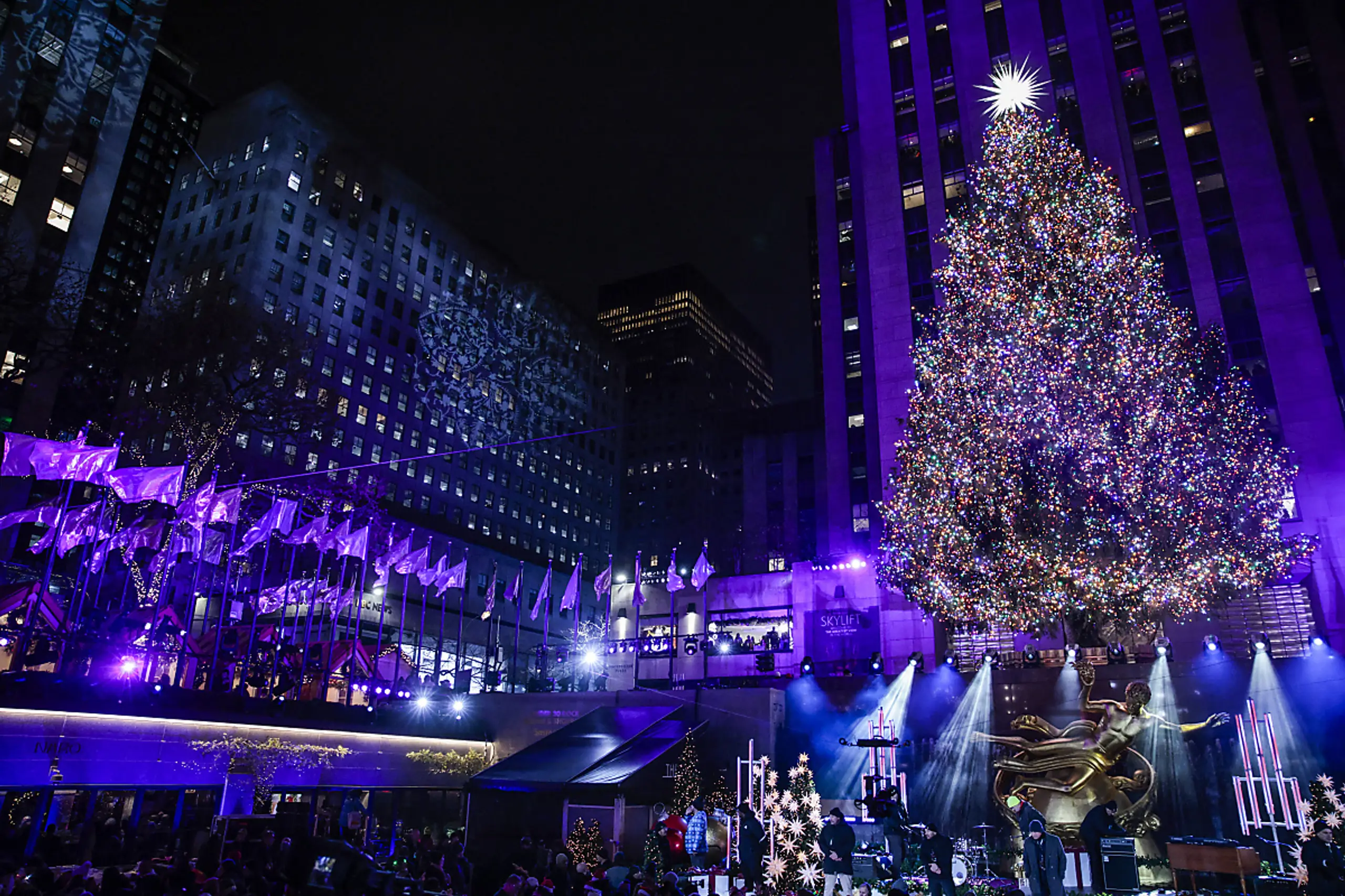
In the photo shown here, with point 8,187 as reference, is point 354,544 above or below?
below

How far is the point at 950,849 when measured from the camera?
14750 millimetres

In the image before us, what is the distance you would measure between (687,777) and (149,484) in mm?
19327

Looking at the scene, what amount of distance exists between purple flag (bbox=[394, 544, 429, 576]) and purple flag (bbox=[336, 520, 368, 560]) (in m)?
2.28

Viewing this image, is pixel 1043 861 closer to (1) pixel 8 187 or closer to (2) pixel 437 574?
(2) pixel 437 574

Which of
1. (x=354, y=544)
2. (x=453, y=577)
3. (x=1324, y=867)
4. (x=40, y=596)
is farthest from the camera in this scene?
(x=453, y=577)

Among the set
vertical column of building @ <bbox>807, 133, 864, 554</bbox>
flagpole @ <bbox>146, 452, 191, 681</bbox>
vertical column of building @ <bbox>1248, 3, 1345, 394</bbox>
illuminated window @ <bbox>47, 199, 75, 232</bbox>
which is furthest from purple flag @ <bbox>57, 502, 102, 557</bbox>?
vertical column of building @ <bbox>1248, 3, 1345, 394</bbox>

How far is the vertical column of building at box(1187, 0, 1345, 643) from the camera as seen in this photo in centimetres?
3281

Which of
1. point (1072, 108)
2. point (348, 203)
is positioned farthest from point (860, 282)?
point (348, 203)

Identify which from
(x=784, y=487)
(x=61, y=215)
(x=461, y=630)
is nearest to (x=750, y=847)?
(x=461, y=630)

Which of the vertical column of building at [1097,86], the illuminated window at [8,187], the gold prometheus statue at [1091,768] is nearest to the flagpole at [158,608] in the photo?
the illuminated window at [8,187]

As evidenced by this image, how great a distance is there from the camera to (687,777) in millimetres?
26000

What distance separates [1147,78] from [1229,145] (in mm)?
6214

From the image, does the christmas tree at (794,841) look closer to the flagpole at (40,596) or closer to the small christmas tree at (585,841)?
the small christmas tree at (585,841)

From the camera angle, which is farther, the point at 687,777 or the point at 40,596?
the point at 40,596
